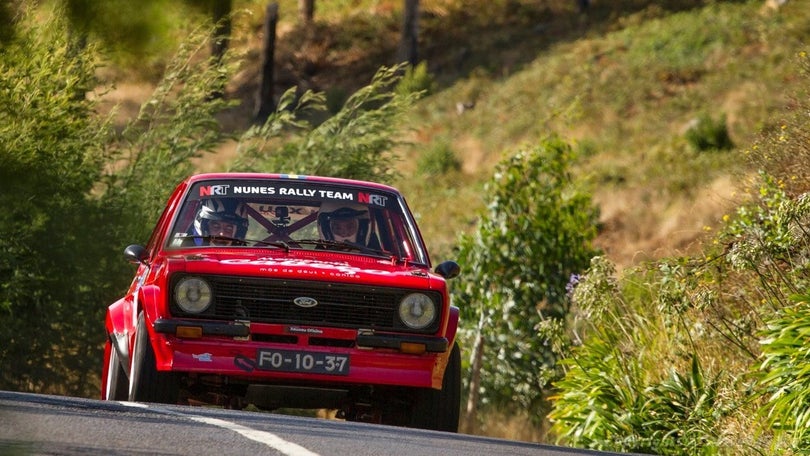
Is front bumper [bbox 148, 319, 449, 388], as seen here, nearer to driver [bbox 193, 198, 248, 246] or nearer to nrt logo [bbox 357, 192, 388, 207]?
driver [bbox 193, 198, 248, 246]

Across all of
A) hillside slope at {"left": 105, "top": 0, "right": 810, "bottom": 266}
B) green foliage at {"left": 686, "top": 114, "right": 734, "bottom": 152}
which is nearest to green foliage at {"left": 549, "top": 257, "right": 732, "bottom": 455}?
hillside slope at {"left": 105, "top": 0, "right": 810, "bottom": 266}

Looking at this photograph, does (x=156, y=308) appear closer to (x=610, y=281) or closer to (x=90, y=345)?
(x=610, y=281)

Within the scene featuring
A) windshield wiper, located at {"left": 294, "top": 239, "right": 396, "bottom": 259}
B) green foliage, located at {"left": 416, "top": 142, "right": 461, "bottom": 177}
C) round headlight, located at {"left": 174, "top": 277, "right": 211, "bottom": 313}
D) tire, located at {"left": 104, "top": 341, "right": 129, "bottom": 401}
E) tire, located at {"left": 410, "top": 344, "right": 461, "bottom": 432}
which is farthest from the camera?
green foliage, located at {"left": 416, "top": 142, "right": 461, "bottom": 177}

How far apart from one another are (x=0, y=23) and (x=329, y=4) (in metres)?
58.7

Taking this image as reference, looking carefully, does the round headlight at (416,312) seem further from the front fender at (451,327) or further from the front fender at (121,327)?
the front fender at (121,327)

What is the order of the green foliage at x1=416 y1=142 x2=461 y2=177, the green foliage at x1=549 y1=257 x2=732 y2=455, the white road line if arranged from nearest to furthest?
the white road line
the green foliage at x1=549 y1=257 x2=732 y2=455
the green foliage at x1=416 y1=142 x2=461 y2=177

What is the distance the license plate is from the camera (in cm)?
862

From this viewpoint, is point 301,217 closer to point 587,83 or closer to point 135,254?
point 135,254

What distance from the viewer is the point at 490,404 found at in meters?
20.3

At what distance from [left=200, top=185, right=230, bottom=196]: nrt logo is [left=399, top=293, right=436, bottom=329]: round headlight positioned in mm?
1730

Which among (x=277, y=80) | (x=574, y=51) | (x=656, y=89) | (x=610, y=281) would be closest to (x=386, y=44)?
(x=277, y=80)

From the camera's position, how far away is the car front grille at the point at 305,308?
8789 mm

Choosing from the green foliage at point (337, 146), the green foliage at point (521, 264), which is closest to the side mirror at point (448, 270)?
the green foliage at point (337, 146)

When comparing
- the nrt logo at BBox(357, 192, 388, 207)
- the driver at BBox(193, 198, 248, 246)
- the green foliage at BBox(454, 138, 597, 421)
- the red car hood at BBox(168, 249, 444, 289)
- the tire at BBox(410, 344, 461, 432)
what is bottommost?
the tire at BBox(410, 344, 461, 432)
